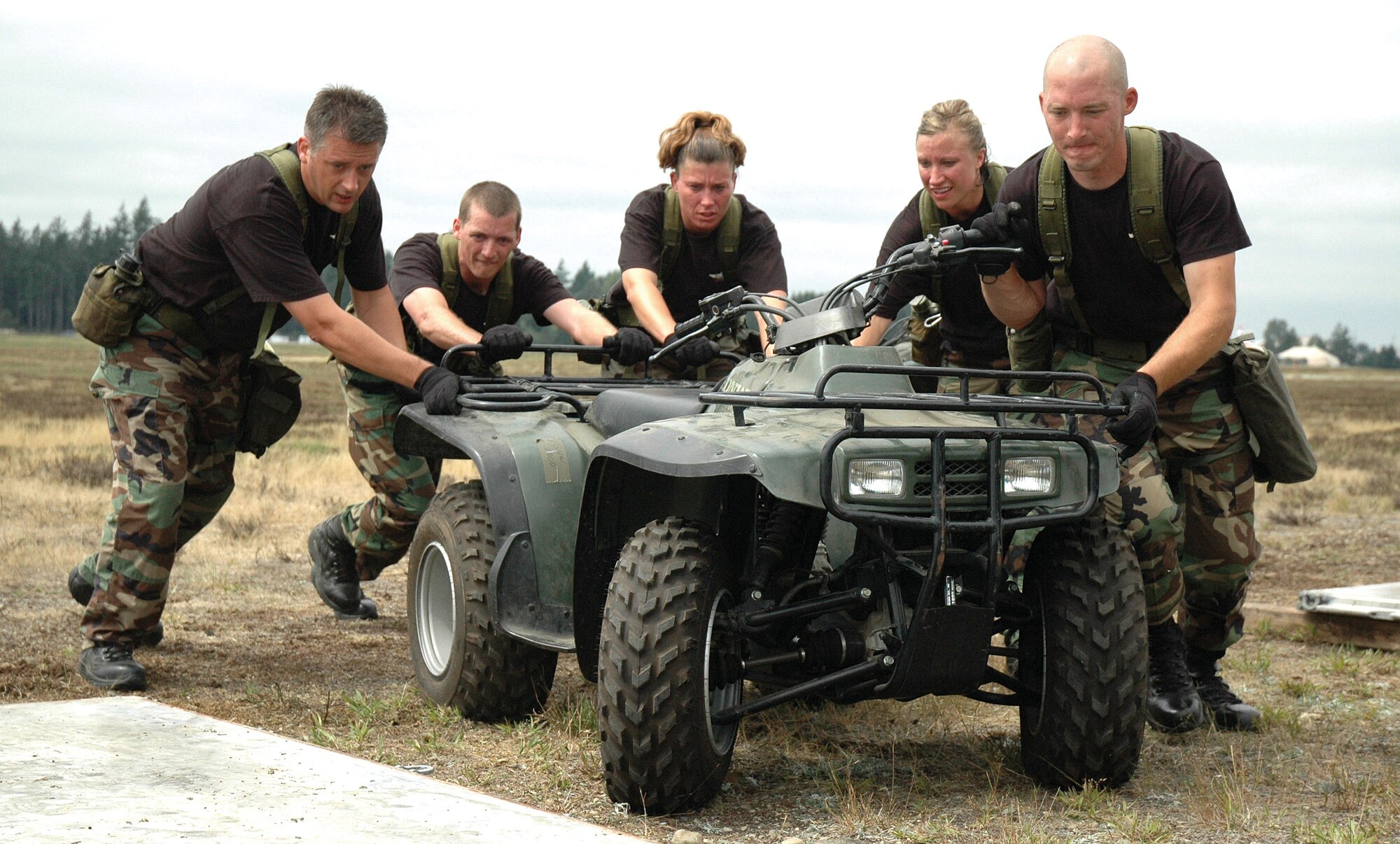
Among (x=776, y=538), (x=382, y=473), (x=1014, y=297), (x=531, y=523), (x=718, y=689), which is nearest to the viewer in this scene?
(x=718, y=689)

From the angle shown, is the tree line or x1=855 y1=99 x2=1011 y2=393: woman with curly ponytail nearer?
x1=855 y1=99 x2=1011 y2=393: woman with curly ponytail

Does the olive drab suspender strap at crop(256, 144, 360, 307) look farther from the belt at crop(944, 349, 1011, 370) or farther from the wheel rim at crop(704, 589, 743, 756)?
the belt at crop(944, 349, 1011, 370)

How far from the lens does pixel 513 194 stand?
280 inches

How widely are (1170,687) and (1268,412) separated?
3.56ft

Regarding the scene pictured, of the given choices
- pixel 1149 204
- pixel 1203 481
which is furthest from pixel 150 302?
pixel 1203 481

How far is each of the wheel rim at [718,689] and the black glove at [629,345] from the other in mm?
2289

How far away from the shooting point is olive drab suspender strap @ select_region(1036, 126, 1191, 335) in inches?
204

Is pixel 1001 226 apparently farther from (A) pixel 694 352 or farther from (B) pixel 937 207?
(A) pixel 694 352

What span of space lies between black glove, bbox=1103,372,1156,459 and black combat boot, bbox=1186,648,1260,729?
155cm

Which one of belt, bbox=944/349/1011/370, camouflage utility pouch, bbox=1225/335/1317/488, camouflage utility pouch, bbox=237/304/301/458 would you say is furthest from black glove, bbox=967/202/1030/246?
camouflage utility pouch, bbox=237/304/301/458

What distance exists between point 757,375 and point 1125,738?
5.14 ft

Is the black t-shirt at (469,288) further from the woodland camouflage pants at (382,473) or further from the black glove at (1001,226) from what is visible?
the black glove at (1001,226)

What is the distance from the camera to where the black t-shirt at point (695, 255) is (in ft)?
23.8

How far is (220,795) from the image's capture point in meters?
3.86
